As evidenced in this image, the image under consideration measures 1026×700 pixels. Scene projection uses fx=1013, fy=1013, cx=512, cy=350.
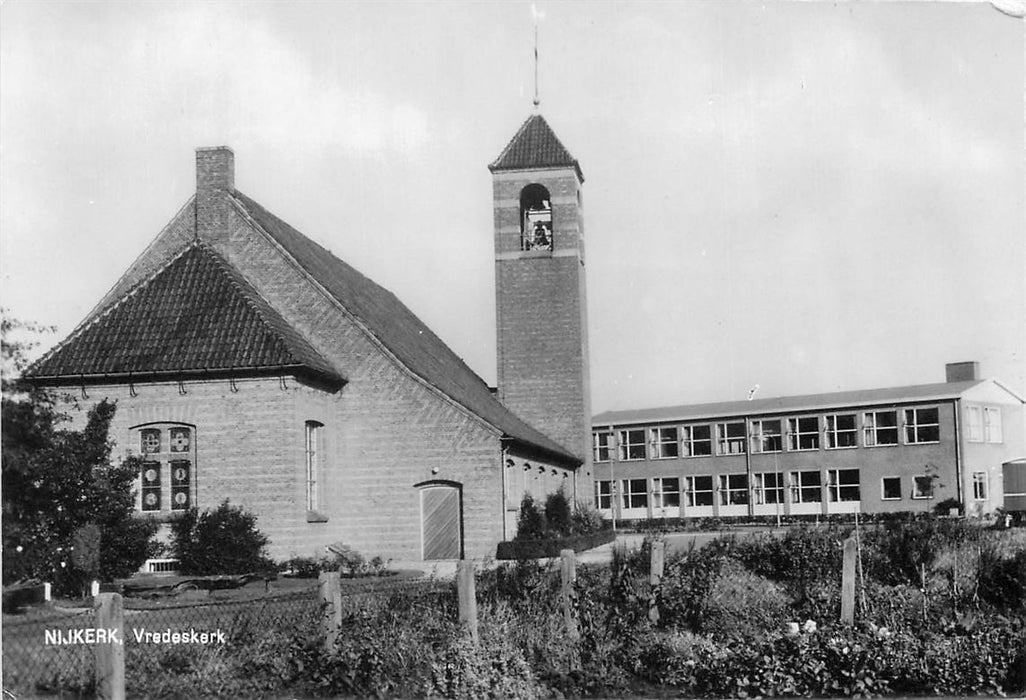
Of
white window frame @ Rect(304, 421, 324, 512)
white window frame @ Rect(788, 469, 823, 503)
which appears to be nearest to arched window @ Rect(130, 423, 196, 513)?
white window frame @ Rect(304, 421, 324, 512)

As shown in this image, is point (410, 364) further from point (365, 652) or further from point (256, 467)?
point (365, 652)

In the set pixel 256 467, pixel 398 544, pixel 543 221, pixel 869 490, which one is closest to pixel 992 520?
pixel 869 490

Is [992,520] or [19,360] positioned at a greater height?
[19,360]

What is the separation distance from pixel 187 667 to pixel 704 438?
48.2m

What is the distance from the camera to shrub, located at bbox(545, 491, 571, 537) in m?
31.7

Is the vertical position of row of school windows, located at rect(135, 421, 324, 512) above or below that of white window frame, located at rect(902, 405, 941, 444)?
below

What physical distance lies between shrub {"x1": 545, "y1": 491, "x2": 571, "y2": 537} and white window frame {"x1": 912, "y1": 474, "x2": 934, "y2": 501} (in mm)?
22133

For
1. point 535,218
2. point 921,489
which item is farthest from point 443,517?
point 921,489

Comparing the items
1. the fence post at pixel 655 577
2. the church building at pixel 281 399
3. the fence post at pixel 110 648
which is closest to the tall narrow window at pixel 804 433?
the church building at pixel 281 399

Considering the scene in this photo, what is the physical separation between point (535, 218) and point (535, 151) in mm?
2362

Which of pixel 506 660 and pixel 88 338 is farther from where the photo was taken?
pixel 88 338

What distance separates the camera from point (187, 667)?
9.35 metres

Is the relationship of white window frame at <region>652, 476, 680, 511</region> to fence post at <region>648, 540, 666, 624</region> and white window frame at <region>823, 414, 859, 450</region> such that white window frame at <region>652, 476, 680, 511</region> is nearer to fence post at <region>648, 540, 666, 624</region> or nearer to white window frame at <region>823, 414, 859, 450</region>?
white window frame at <region>823, 414, 859, 450</region>

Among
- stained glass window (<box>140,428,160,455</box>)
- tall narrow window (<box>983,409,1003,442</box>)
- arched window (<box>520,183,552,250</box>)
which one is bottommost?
stained glass window (<box>140,428,160,455</box>)
